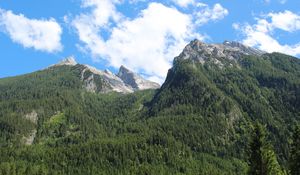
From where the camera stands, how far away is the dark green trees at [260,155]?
243ft

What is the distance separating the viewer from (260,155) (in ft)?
243

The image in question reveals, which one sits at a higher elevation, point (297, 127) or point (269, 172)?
point (297, 127)

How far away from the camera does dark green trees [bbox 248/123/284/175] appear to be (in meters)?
74.1

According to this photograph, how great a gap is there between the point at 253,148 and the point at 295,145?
963cm

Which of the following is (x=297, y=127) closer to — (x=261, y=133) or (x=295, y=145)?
(x=295, y=145)

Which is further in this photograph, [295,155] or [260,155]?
[295,155]

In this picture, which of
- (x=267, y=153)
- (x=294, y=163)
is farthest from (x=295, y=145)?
(x=267, y=153)

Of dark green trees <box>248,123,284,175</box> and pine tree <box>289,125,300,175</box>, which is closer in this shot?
dark green trees <box>248,123,284,175</box>

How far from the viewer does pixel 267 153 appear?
74125 mm

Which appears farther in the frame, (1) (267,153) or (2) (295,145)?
(2) (295,145)

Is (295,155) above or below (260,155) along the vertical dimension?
above

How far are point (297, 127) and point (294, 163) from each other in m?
6.24

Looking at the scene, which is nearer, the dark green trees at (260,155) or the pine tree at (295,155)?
the dark green trees at (260,155)

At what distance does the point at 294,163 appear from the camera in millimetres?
79375
